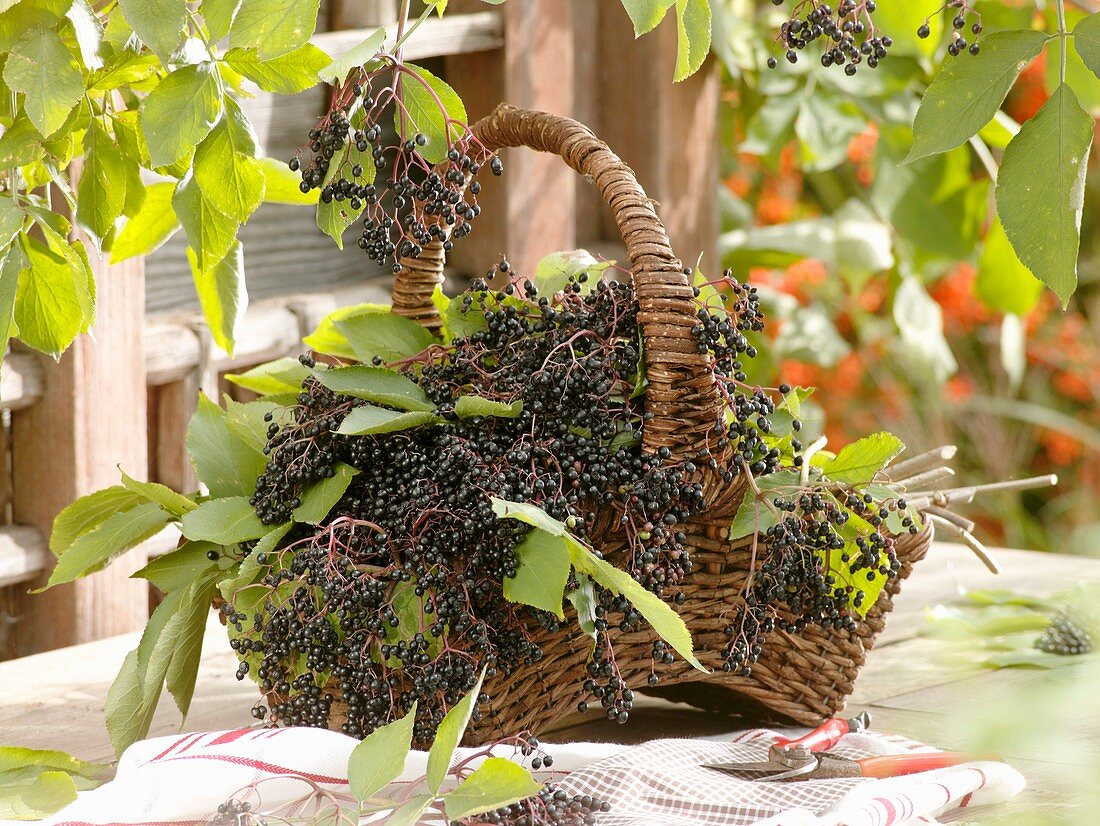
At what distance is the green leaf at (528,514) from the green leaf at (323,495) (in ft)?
0.44

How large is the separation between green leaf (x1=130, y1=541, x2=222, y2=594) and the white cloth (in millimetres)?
147

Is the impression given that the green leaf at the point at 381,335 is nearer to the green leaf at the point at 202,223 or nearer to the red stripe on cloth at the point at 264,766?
the green leaf at the point at 202,223

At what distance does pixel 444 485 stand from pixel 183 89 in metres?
0.27

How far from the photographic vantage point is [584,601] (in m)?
0.75

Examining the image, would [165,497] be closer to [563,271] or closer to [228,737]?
[228,737]

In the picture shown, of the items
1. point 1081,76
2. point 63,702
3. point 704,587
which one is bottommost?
point 63,702

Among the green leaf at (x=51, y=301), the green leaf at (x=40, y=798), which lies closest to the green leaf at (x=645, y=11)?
the green leaf at (x=51, y=301)

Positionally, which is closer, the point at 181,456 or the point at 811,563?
the point at 811,563

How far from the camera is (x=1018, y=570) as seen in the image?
1.42 metres

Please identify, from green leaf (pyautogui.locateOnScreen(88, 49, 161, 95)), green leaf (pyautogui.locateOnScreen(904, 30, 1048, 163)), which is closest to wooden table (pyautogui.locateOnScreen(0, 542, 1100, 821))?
green leaf (pyautogui.locateOnScreen(904, 30, 1048, 163))

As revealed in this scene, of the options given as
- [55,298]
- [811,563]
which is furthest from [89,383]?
[811,563]

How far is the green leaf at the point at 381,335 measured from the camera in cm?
91

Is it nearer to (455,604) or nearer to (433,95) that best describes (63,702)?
(455,604)

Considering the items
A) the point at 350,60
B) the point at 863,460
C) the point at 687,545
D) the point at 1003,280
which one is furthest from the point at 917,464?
the point at 1003,280
